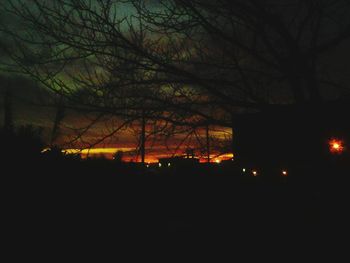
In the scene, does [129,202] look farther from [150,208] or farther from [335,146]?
[335,146]

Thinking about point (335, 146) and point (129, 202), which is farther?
point (129, 202)

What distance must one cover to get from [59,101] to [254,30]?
2.75 meters

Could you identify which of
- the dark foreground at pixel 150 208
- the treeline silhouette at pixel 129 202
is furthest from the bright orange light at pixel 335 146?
the dark foreground at pixel 150 208

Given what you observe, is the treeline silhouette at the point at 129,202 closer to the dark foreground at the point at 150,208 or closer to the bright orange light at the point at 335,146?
the dark foreground at the point at 150,208

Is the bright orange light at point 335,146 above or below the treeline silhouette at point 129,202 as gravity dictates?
above

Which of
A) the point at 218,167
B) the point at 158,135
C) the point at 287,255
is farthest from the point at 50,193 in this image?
the point at 218,167

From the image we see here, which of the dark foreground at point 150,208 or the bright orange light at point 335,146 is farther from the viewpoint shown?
the bright orange light at point 335,146

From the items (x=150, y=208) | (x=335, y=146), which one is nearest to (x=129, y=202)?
(x=150, y=208)

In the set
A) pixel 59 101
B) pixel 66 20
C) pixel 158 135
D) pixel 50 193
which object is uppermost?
pixel 66 20

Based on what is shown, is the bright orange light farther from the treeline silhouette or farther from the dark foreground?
the dark foreground

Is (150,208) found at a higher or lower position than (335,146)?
lower

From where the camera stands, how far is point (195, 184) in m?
9.52

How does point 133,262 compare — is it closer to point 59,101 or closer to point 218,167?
point 59,101

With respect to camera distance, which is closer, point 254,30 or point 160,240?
point 254,30
